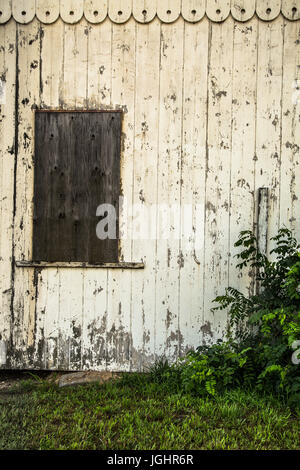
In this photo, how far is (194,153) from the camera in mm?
4469

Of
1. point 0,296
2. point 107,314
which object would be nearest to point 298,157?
point 107,314

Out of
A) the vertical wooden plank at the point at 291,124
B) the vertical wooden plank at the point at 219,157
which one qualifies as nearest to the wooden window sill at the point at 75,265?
the vertical wooden plank at the point at 219,157

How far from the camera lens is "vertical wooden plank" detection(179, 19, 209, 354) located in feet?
14.6

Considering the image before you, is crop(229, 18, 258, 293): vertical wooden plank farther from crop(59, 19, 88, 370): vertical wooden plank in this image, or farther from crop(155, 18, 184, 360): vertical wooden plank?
crop(59, 19, 88, 370): vertical wooden plank

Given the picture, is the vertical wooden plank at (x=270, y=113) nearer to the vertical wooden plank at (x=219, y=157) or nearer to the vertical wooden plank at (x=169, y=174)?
the vertical wooden plank at (x=219, y=157)

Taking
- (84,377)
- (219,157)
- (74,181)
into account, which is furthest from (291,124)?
(84,377)

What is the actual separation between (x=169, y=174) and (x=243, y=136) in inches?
33.3

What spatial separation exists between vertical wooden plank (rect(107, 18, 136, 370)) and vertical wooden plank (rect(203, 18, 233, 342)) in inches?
31.7

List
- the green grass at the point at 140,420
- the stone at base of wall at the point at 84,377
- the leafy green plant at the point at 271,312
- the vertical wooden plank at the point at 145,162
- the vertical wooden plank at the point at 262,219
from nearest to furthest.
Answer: the green grass at the point at 140,420 < the leafy green plant at the point at 271,312 < the stone at base of wall at the point at 84,377 < the vertical wooden plank at the point at 262,219 < the vertical wooden plank at the point at 145,162

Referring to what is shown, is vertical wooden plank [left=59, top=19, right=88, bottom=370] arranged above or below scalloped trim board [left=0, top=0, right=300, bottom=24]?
below

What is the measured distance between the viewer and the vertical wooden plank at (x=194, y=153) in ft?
14.6

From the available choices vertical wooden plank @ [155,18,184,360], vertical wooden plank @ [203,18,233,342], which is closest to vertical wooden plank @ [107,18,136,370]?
vertical wooden plank @ [155,18,184,360]

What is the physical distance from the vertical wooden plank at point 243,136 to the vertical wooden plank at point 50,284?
5.96 ft

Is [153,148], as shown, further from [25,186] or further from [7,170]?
[7,170]
